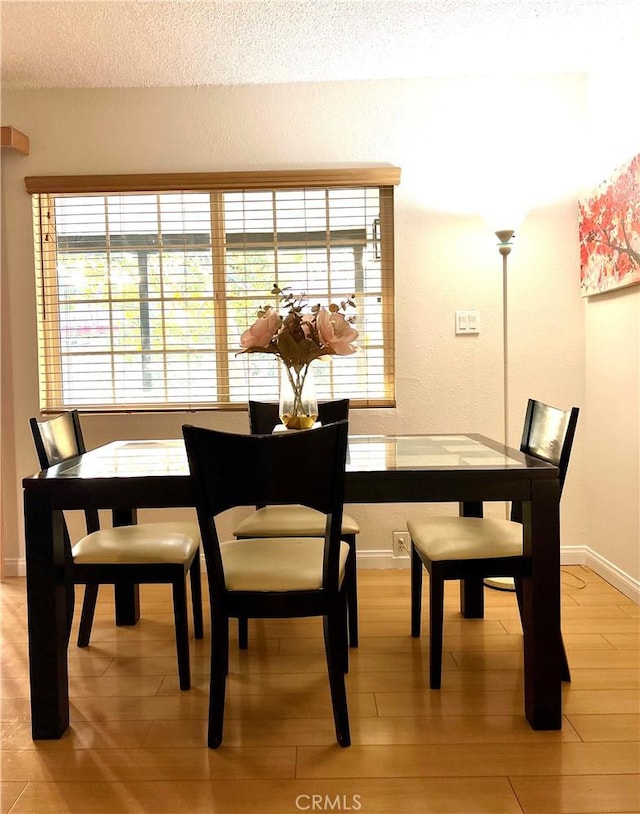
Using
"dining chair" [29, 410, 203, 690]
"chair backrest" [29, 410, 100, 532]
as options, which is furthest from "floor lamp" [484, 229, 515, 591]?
"chair backrest" [29, 410, 100, 532]

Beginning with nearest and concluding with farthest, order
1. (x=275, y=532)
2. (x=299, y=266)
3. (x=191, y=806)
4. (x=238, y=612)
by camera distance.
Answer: (x=191, y=806) < (x=238, y=612) < (x=275, y=532) < (x=299, y=266)

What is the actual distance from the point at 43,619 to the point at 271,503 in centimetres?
74

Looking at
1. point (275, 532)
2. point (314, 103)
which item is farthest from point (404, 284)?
point (275, 532)

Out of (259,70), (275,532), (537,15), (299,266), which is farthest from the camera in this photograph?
(299,266)

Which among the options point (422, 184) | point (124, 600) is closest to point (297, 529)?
point (124, 600)

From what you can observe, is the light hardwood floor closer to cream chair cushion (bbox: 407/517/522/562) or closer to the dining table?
the dining table

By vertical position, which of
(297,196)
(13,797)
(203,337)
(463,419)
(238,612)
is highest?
(297,196)

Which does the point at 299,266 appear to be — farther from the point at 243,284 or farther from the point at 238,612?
the point at 238,612

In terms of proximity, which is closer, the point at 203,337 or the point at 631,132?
the point at 631,132

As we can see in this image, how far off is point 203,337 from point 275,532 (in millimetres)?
1378

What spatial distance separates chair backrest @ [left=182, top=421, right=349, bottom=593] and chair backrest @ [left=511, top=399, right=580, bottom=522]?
2.38 ft

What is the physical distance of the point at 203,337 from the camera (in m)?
3.45
